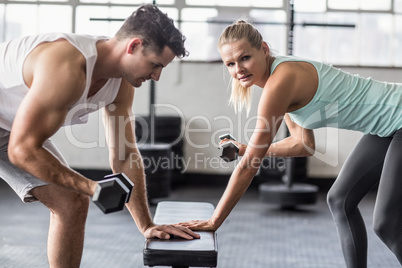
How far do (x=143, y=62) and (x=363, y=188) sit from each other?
1058 millimetres

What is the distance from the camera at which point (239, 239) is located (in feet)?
11.4

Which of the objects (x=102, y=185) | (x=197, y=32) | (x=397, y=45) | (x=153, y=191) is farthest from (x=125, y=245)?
(x=397, y=45)

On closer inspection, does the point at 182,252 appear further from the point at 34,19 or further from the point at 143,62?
the point at 34,19

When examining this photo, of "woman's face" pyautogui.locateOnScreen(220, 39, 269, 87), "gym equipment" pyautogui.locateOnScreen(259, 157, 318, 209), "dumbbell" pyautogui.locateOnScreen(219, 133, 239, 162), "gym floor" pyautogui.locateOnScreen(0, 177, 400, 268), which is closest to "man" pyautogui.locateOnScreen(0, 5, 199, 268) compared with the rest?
"woman's face" pyautogui.locateOnScreen(220, 39, 269, 87)

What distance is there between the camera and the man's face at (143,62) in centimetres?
169

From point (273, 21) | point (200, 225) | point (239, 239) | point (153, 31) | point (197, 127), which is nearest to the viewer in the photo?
point (153, 31)

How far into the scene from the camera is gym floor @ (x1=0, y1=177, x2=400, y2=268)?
2.97 meters

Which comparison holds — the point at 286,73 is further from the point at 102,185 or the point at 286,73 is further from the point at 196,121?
the point at 196,121

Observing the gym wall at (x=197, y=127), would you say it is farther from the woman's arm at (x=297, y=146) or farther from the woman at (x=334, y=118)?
the woman at (x=334, y=118)

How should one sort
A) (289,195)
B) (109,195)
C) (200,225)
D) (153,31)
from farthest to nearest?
1. (289,195)
2. (200,225)
3. (153,31)
4. (109,195)

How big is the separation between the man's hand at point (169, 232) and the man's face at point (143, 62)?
0.51m

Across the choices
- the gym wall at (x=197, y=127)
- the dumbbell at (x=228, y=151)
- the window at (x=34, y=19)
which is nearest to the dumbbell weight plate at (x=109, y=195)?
the dumbbell at (x=228, y=151)

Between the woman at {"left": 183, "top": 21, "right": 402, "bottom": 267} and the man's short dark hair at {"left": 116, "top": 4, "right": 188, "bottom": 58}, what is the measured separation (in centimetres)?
30

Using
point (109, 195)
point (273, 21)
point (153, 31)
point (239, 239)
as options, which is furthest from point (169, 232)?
point (273, 21)
